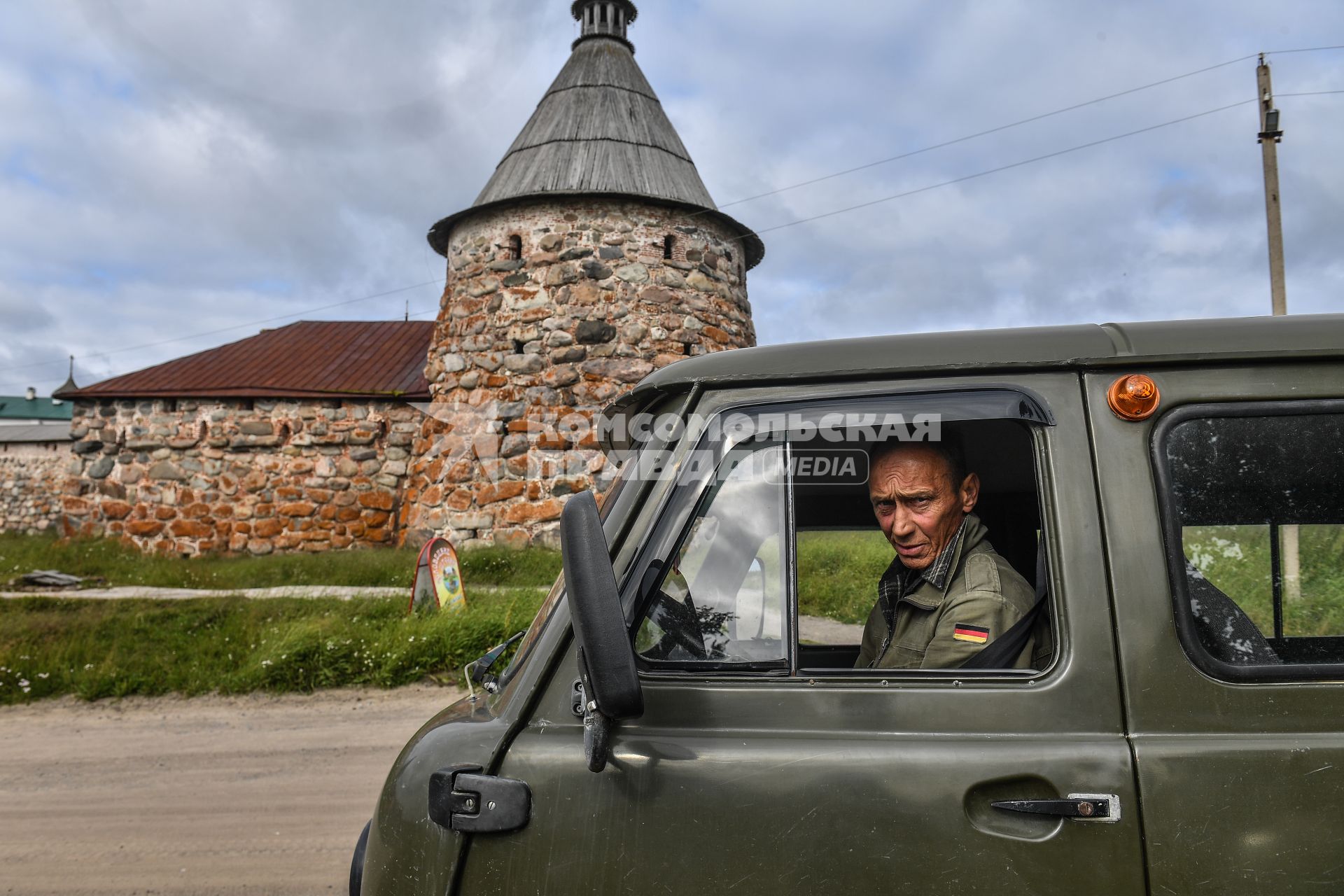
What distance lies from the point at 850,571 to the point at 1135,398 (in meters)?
0.80

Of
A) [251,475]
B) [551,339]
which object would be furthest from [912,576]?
[251,475]

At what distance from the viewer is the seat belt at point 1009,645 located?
1.62 m

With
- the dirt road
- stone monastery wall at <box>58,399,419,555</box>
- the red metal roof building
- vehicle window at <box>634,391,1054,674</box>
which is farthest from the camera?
the red metal roof building

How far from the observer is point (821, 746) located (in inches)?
57.1

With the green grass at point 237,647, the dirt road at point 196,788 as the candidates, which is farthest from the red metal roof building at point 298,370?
the dirt road at point 196,788

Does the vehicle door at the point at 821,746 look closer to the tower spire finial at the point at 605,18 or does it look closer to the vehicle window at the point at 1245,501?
the vehicle window at the point at 1245,501

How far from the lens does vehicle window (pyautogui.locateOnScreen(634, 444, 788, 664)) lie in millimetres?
1610

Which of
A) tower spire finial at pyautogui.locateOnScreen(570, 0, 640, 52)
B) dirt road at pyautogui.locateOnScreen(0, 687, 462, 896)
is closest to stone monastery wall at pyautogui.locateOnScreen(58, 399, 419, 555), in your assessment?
tower spire finial at pyautogui.locateOnScreen(570, 0, 640, 52)

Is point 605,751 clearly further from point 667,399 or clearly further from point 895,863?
point 667,399

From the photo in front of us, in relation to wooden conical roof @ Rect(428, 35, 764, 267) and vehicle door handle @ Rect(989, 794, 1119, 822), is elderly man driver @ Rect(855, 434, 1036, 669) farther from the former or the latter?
wooden conical roof @ Rect(428, 35, 764, 267)

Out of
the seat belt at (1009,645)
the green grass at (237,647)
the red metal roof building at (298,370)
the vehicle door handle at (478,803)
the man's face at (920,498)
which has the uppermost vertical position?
the red metal roof building at (298,370)

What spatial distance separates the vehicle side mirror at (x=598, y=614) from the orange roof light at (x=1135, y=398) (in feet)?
3.12

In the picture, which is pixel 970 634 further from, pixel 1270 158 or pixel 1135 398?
pixel 1270 158

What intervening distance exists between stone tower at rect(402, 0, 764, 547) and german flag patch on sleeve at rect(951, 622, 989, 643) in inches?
379
